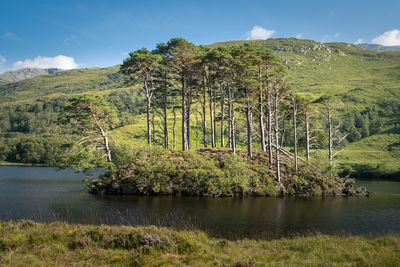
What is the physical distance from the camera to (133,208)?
28172mm

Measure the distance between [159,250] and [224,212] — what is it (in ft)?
50.5

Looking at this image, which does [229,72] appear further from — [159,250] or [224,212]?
[159,250]

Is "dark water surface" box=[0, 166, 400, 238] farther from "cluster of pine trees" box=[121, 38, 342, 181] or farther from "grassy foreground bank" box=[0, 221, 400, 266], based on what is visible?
"cluster of pine trees" box=[121, 38, 342, 181]

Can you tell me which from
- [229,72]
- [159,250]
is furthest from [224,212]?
[229,72]

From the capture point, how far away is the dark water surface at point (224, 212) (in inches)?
874

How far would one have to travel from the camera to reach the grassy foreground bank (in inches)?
434

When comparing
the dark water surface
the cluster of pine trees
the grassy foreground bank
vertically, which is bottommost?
the dark water surface

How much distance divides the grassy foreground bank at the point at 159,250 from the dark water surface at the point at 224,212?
5969mm

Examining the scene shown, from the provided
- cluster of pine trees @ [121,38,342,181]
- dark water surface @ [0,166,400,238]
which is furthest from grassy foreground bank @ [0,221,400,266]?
cluster of pine trees @ [121,38,342,181]

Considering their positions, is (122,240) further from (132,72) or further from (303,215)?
(132,72)

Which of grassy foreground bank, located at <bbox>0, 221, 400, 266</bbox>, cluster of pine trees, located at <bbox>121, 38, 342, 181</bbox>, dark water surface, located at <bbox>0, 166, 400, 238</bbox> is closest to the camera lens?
grassy foreground bank, located at <bbox>0, 221, 400, 266</bbox>

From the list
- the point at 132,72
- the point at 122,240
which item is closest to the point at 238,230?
the point at 122,240

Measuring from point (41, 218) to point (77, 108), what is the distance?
18.4 m

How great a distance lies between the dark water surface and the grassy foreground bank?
19.6 feet
